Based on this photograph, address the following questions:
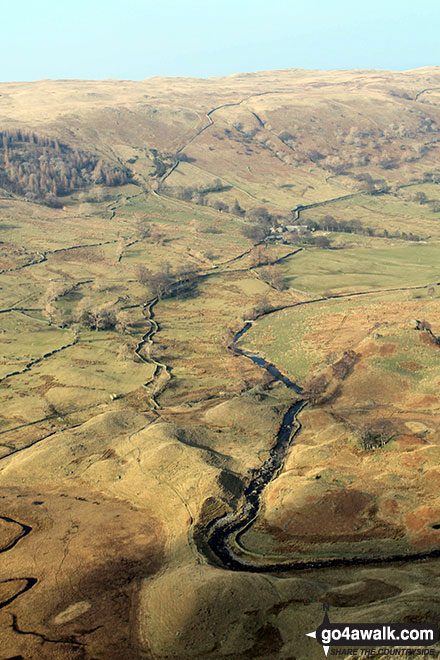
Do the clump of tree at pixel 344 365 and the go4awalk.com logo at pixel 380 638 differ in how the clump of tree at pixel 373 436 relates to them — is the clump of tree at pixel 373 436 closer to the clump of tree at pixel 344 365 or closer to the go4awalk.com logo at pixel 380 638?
the clump of tree at pixel 344 365

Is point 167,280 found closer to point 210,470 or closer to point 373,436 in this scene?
point 373,436

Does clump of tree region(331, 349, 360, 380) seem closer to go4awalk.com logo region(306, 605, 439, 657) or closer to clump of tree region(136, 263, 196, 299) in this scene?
go4awalk.com logo region(306, 605, 439, 657)

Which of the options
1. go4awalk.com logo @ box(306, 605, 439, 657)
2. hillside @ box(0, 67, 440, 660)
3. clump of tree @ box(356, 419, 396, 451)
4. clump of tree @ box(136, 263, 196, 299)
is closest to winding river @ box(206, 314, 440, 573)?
hillside @ box(0, 67, 440, 660)

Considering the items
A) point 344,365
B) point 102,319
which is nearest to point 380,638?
point 344,365

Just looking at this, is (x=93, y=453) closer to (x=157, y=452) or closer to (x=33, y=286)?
(x=157, y=452)

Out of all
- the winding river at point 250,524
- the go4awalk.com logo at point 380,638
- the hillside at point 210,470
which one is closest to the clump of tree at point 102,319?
the hillside at point 210,470
